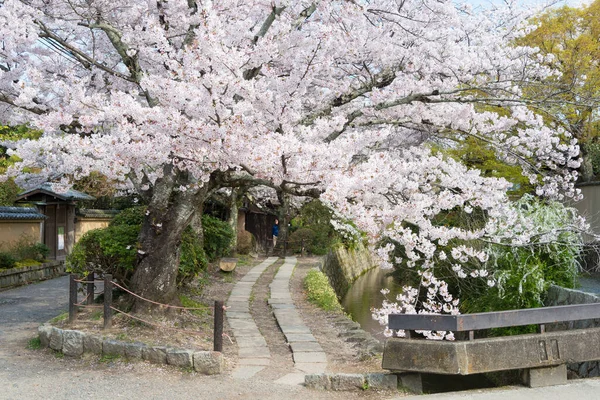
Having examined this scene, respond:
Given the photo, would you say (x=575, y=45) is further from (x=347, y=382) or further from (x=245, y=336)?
(x=347, y=382)

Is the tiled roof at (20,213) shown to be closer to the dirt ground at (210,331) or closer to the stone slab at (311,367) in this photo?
the dirt ground at (210,331)

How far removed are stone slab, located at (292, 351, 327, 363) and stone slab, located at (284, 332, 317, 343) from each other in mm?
798

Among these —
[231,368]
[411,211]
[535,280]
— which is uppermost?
[411,211]

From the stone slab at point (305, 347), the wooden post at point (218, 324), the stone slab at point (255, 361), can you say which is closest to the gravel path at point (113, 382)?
the wooden post at point (218, 324)

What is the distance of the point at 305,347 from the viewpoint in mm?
9055

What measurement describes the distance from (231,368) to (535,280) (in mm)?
6642

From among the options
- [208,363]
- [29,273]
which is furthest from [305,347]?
[29,273]

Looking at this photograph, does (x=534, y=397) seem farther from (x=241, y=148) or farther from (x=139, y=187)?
(x=139, y=187)

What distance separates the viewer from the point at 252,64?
29.0 feet

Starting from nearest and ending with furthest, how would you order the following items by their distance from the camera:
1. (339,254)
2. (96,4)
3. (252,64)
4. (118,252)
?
(252,64) → (96,4) → (118,252) → (339,254)

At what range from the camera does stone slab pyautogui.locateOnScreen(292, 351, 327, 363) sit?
8.27 meters

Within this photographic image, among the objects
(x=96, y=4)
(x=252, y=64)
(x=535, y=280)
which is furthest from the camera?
(x=535, y=280)

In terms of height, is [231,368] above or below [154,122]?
below

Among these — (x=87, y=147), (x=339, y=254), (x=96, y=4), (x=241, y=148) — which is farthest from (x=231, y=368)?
(x=339, y=254)
